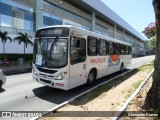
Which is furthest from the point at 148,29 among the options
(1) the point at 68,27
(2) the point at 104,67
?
(1) the point at 68,27

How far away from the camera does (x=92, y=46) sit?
1052 centimetres

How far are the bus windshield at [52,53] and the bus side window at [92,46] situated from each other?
2.08 metres

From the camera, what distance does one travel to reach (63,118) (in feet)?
19.1

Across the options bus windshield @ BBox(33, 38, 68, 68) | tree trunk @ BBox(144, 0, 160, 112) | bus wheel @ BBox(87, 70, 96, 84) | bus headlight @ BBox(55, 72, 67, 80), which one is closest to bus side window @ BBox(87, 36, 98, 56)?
bus wheel @ BBox(87, 70, 96, 84)

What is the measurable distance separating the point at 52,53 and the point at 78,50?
1.24 metres

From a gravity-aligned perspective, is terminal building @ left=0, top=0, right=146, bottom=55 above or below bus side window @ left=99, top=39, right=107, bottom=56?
above

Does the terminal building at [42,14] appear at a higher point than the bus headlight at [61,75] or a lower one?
higher

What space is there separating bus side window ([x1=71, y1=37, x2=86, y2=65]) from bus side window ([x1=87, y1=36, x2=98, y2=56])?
62cm

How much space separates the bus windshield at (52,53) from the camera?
821cm

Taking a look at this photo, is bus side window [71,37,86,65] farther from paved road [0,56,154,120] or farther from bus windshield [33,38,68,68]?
paved road [0,56,154,120]

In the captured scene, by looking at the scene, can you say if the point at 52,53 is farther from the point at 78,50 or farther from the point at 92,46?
the point at 92,46

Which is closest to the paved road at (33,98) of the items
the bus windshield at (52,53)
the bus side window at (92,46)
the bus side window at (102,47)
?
the bus windshield at (52,53)

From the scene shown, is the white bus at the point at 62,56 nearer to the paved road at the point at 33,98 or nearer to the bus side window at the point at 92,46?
the bus side window at the point at 92,46

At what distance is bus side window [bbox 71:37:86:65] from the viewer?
850 cm
